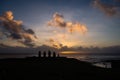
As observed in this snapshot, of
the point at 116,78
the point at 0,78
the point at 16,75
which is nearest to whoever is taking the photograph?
the point at 0,78

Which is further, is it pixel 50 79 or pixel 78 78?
pixel 78 78

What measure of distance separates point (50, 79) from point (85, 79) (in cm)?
342

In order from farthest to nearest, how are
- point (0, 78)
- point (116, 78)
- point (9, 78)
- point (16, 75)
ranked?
1. point (116, 78)
2. point (16, 75)
3. point (9, 78)
4. point (0, 78)

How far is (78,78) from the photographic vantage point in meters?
16.6

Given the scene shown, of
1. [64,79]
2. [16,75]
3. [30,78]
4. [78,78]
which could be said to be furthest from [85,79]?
[16,75]

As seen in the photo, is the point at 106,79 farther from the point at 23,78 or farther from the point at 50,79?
the point at 23,78

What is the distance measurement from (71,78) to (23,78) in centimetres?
449

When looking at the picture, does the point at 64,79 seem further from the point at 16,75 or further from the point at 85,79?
the point at 16,75

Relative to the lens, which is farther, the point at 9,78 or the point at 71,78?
the point at 71,78

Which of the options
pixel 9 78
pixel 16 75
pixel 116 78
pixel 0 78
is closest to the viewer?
pixel 0 78

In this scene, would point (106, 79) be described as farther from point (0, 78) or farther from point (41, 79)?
point (0, 78)

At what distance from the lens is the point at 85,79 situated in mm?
16359

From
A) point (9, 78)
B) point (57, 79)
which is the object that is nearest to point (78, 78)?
point (57, 79)

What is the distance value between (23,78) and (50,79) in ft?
7.90
